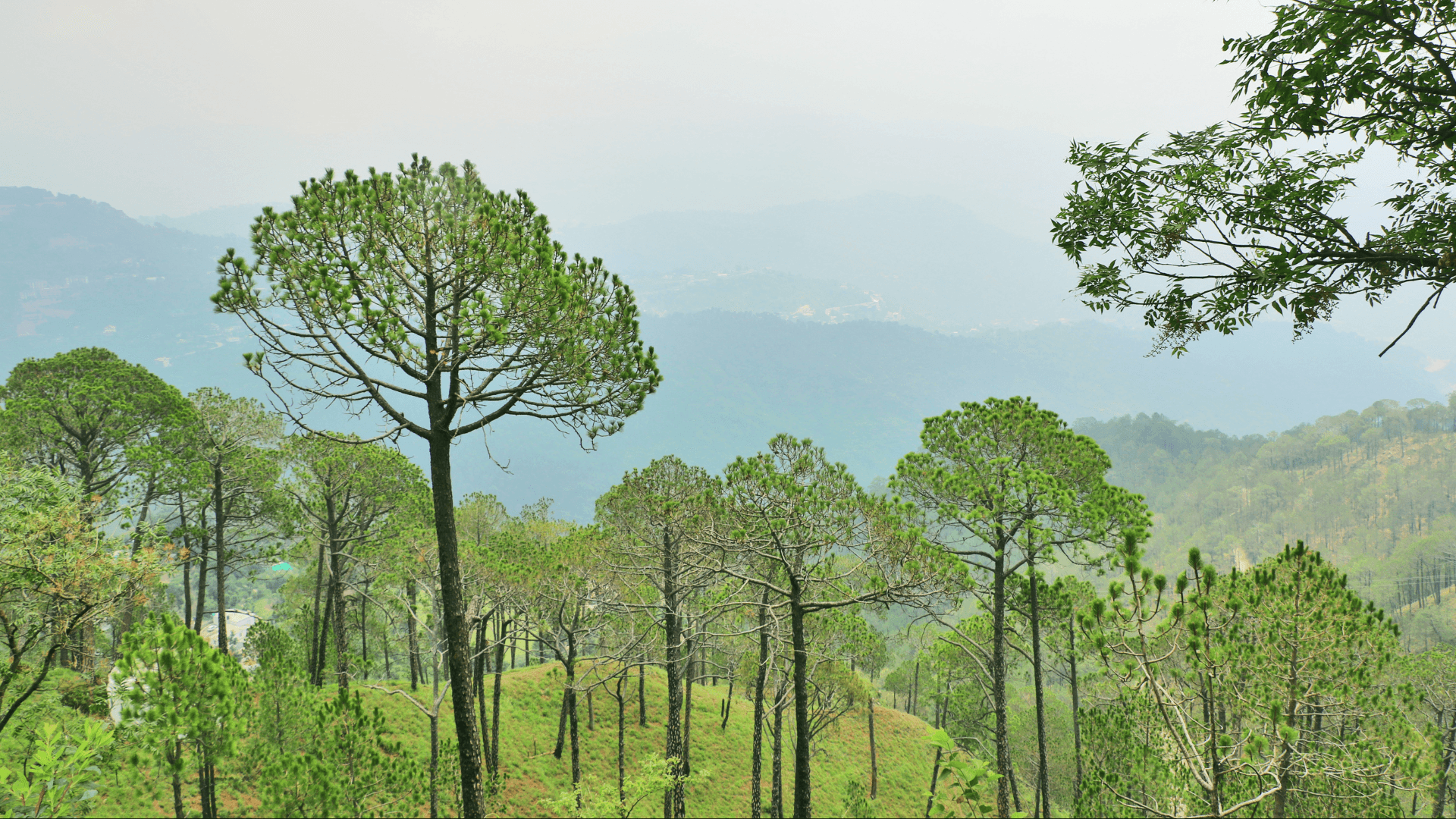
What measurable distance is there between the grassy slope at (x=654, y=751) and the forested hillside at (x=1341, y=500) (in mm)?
92670

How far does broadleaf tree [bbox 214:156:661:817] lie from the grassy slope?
1039 cm

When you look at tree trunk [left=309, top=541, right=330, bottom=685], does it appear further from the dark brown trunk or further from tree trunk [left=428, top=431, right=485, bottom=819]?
the dark brown trunk

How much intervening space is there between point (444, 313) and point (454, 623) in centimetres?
421

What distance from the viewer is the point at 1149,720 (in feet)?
44.1

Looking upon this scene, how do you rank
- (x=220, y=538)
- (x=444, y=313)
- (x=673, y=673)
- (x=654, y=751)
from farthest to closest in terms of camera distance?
(x=654, y=751) < (x=220, y=538) < (x=673, y=673) < (x=444, y=313)

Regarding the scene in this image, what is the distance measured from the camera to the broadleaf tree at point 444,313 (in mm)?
6957

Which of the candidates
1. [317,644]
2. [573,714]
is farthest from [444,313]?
[317,644]

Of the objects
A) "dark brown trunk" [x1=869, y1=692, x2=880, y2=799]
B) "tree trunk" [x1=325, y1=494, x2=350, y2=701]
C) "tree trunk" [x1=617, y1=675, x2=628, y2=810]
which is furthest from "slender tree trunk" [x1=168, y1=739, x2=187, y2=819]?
"dark brown trunk" [x1=869, y1=692, x2=880, y2=799]

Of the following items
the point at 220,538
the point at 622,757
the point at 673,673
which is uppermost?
the point at 220,538

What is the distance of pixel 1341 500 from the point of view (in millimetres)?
132000

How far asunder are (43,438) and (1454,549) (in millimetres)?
156142

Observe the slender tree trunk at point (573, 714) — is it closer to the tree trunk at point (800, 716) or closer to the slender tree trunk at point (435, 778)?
the slender tree trunk at point (435, 778)

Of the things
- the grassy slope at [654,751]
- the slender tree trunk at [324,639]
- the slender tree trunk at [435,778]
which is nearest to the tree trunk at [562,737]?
the grassy slope at [654,751]

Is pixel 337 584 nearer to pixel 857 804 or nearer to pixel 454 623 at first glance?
pixel 454 623
